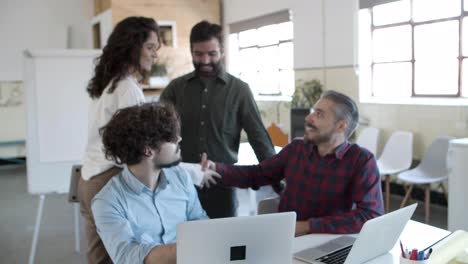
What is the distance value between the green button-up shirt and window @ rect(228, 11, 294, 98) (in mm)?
4744

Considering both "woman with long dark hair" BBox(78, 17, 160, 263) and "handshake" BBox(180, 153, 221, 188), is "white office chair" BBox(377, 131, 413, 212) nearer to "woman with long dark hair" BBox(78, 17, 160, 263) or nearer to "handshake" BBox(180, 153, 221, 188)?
"handshake" BBox(180, 153, 221, 188)

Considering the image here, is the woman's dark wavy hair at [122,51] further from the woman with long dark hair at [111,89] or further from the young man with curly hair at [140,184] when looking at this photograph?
the young man with curly hair at [140,184]

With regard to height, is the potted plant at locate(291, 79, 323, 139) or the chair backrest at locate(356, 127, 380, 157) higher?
the potted plant at locate(291, 79, 323, 139)

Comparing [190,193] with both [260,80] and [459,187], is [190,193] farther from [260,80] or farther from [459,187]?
[260,80]

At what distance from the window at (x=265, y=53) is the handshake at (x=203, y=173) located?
202 inches

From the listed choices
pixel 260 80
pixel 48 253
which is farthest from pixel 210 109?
pixel 260 80

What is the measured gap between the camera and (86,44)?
9797 millimetres

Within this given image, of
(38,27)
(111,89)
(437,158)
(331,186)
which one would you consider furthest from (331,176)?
(38,27)

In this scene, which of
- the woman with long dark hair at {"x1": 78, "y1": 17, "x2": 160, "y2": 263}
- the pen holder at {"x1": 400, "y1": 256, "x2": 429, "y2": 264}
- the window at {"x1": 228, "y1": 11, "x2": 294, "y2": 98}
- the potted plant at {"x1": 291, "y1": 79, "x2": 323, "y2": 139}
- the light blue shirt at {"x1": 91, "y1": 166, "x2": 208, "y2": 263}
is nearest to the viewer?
the pen holder at {"x1": 400, "y1": 256, "x2": 429, "y2": 264}

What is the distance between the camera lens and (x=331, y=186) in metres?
2.04

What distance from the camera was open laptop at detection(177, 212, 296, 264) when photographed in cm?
122

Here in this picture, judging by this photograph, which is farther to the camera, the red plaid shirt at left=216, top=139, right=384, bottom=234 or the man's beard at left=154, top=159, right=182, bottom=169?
the red plaid shirt at left=216, top=139, right=384, bottom=234

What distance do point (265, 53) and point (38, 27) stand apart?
180 inches

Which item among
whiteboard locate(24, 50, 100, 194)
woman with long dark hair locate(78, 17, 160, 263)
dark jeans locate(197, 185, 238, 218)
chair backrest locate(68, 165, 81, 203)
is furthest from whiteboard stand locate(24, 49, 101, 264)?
woman with long dark hair locate(78, 17, 160, 263)
